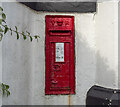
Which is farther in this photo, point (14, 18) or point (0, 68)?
point (14, 18)

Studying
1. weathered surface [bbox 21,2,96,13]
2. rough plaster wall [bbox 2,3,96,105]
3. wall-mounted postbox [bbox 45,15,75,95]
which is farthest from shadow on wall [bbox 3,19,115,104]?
weathered surface [bbox 21,2,96,13]

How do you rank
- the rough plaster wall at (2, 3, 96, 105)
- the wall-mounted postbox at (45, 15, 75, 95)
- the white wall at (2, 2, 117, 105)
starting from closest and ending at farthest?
the white wall at (2, 2, 117, 105) < the rough plaster wall at (2, 3, 96, 105) < the wall-mounted postbox at (45, 15, 75, 95)

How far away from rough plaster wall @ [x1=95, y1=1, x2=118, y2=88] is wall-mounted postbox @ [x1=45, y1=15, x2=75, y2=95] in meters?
0.44

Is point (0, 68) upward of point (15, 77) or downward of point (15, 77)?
upward

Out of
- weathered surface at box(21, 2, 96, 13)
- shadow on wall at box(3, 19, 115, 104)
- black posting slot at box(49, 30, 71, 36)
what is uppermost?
weathered surface at box(21, 2, 96, 13)

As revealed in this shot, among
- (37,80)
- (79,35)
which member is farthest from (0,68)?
(79,35)

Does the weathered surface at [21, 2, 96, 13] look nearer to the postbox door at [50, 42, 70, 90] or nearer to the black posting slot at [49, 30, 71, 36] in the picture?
the black posting slot at [49, 30, 71, 36]

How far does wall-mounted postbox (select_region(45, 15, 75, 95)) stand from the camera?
101 inches

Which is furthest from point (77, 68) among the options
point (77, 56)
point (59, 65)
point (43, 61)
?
point (43, 61)

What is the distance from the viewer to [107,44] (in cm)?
236

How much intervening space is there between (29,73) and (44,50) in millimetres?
450

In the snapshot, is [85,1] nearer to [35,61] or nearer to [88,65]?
[88,65]

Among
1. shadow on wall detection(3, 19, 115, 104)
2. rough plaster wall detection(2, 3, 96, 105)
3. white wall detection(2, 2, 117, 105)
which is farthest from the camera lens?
rough plaster wall detection(2, 3, 96, 105)

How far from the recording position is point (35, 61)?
8.31 ft
